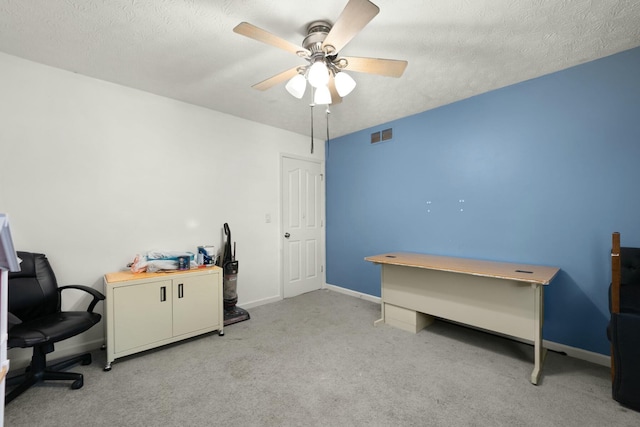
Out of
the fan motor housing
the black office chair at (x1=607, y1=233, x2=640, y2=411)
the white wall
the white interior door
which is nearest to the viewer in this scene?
the black office chair at (x1=607, y1=233, x2=640, y2=411)

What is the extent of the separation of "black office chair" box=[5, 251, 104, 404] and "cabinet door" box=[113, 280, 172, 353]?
157 millimetres

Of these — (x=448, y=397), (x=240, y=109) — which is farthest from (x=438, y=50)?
(x=448, y=397)

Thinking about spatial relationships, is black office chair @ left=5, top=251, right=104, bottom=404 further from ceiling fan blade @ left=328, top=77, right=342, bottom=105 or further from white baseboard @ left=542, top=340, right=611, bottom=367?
white baseboard @ left=542, top=340, right=611, bottom=367

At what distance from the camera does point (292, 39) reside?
6.57ft

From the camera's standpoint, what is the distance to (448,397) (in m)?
1.87

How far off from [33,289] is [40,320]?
27 cm

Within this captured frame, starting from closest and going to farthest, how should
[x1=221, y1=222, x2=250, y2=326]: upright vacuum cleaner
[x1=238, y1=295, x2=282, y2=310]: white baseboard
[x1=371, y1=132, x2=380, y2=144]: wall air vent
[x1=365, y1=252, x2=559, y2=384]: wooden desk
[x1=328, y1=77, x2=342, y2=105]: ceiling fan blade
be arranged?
1. [x1=328, y1=77, x2=342, y2=105]: ceiling fan blade
2. [x1=365, y1=252, x2=559, y2=384]: wooden desk
3. [x1=221, y1=222, x2=250, y2=326]: upright vacuum cleaner
4. [x1=238, y1=295, x2=282, y2=310]: white baseboard
5. [x1=371, y1=132, x2=380, y2=144]: wall air vent

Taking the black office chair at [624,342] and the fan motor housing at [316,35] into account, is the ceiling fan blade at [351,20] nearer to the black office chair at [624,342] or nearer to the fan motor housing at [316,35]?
the fan motor housing at [316,35]

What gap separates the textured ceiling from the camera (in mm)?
1689

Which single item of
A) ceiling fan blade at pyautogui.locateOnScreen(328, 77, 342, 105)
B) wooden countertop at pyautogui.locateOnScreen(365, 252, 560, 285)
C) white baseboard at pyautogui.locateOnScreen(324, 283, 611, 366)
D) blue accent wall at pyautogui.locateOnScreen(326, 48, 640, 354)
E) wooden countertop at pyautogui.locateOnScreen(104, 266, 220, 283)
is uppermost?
ceiling fan blade at pyautogui.locateOnScreen(328, 77, 342, 105)

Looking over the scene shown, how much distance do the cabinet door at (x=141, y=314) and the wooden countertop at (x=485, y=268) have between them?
2067mm

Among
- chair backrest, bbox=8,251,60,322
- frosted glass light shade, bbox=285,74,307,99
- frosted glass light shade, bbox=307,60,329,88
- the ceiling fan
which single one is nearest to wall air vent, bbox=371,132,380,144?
the ceiling fan

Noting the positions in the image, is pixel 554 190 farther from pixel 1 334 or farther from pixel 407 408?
pixel 1 334

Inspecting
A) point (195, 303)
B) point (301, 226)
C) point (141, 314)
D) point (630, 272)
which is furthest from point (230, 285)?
point (630, 272)
